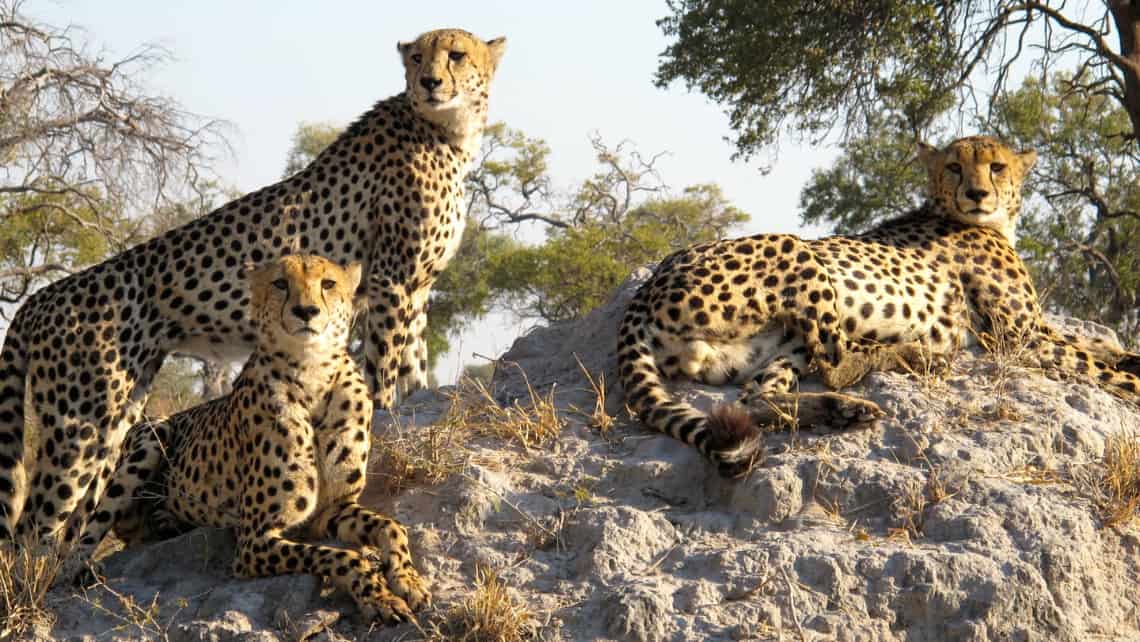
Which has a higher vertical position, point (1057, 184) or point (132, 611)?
point (1057, 184)

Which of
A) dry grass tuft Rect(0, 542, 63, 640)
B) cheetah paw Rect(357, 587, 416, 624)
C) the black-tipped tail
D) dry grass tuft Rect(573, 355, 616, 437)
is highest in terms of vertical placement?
dry grass tuft Rect(573, 355, 616, 437)

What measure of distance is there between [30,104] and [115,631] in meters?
11.0

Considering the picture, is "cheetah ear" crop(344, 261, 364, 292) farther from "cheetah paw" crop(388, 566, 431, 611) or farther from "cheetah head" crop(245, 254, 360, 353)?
"cheetah paw" crop(388, 566, 431, 611)

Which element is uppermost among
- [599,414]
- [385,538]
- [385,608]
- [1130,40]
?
[1130,40]

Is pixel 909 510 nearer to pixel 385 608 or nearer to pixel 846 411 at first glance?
pixel 846 411

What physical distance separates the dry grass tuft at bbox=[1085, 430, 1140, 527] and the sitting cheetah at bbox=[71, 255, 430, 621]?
7.52 feet

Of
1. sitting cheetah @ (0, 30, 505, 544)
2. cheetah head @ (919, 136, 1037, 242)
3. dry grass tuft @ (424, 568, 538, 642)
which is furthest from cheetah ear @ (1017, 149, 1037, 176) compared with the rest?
dry grass tuft @ (424, 568, 538, 642)

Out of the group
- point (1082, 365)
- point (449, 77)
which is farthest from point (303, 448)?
point (1082, 365)

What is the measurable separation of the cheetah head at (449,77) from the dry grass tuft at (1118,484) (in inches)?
119

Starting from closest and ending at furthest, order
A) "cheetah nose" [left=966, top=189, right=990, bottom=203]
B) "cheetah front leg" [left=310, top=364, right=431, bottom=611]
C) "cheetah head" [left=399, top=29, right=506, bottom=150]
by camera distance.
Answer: "cheetah front leg" [left=310, top=364, right=431, bottom=611] → "cheetah head" [left=399, top=29, right=506, bottom=150] → "cheetah nose" [left=966, top=189, right=990, bottom=203]

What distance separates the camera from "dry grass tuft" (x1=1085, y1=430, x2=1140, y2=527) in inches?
192

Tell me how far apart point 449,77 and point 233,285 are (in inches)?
50.6

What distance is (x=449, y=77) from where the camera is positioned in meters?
6.30

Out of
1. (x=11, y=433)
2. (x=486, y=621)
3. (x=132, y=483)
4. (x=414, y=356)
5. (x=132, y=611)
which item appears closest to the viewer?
(x=486, y=621)
